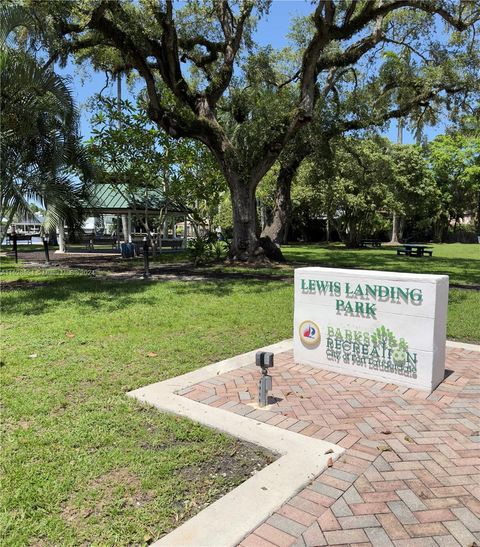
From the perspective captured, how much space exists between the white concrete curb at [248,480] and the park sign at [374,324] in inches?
58.6

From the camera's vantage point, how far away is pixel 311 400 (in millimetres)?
4195

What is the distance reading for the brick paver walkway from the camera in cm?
246

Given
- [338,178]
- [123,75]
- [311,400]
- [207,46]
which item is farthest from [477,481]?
[338,178]

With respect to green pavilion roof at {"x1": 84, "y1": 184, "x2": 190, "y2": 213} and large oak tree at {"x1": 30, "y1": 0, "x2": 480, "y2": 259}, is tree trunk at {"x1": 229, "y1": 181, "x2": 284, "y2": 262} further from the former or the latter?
green pavilion roof at {"x1": 84, "y1": 184, "x2": 190, "y2": 213}

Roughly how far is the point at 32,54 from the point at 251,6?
5822 millimetres

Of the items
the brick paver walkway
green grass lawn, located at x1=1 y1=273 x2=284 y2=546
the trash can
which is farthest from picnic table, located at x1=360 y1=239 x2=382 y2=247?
the brick paver walkway

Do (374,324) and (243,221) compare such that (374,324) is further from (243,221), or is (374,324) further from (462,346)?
(243,221)

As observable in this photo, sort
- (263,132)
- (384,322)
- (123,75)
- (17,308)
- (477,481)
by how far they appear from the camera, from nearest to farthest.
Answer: (477,481) → (384,322) → (17,308) → (263,132) → (123,75)

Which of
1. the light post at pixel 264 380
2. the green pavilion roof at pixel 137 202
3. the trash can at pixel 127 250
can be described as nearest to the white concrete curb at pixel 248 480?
the light post at pixel 264 380

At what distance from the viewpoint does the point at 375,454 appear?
127 inches

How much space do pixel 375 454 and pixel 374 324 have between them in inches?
65.9

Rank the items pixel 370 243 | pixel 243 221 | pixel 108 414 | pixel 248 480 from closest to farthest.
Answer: pixel 248 480, pixel 108 414, pixel 243 221, pixel 370 243

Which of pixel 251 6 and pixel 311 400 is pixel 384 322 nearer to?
pixel 311 400

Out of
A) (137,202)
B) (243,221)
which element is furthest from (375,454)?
(137,202)
